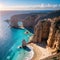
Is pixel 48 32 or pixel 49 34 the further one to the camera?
pixel 48 32

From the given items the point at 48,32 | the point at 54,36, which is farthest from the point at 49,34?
the point at 54,36

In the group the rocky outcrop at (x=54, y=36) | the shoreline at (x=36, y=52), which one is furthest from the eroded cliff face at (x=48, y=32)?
the shoreline at (x=36, y=52)

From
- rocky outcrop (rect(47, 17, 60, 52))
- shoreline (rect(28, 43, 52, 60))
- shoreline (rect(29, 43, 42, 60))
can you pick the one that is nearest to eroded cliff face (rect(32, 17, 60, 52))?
rocky outcrop (rect(47, 17, 60, 52))

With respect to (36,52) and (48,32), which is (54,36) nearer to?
(36,52)

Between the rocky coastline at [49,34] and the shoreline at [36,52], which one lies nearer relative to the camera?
the shoreline at [36,52]

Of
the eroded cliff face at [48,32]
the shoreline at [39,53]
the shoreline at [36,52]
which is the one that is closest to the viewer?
the shoreline at [39,53]

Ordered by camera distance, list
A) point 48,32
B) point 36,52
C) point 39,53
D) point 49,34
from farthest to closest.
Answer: point 48,32 < point 49,34 < point 36,52 < point 39,53

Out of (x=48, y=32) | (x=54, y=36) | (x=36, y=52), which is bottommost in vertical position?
(x=36, y=52)

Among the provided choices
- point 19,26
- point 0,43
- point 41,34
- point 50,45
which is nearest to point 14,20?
point 19,26

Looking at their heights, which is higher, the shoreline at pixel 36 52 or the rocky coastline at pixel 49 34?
the rocky coastline at pixel 49 34

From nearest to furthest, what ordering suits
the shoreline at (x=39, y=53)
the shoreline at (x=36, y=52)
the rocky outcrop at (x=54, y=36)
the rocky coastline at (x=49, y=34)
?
the shoreline at (x=39, y=53)
the shoreline at (x=36, y=52)
the rocky coastline at (x=49, y=34)
the rocky outcrop at (x=54, y=36)

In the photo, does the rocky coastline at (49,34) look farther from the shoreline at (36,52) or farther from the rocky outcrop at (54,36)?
the shoreline at (36,52)

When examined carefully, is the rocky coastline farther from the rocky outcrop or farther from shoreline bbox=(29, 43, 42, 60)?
shoreline bbox=(29, 43, 42, 60)
